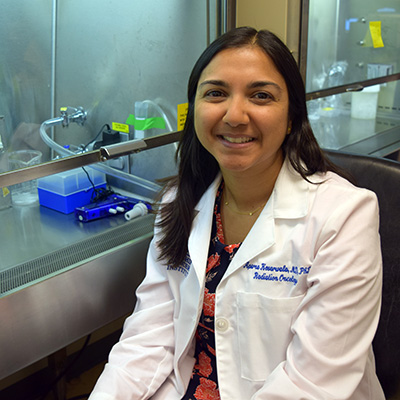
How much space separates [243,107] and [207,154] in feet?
0.91

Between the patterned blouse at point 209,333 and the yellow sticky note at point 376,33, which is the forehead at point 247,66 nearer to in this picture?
the patterned blouse at point 209,333

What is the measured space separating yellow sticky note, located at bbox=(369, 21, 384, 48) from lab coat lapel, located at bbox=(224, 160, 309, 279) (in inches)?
65.9

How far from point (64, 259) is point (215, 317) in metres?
0.44

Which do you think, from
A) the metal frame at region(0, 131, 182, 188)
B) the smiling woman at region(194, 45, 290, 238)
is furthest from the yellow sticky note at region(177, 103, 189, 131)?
the smiling woman at region(194, 45, 290, 238)

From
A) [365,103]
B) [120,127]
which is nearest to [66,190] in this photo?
[120,127]

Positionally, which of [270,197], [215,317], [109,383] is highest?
[270,197]

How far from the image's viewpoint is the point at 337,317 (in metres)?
0.92

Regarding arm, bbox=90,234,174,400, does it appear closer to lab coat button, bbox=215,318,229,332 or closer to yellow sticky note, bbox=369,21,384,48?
lab coat button, bbox=215,318,229,332

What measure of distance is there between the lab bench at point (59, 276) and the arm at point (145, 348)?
13 cm

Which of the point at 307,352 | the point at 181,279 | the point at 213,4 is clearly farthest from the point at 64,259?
the point at 213,4

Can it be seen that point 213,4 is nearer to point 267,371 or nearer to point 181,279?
point 181,279

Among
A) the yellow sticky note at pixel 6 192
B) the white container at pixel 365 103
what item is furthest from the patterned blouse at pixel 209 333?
the white container at pixel 365 103

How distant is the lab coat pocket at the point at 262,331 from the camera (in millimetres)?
1017

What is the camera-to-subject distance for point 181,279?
1.20 meters
